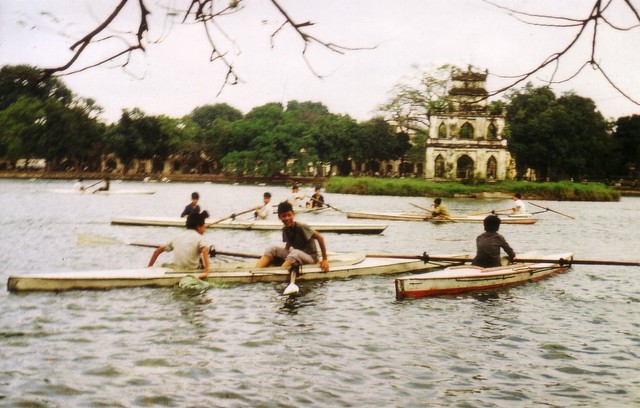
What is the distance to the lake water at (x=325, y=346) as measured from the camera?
7.39 metres

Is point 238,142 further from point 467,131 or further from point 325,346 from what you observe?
point 325,346

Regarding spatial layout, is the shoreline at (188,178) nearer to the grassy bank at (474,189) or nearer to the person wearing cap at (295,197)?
the grassy bank at (474,189)

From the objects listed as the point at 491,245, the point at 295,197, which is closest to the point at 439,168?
the point at 295,197

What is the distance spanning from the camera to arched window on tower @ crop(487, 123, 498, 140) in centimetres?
6366

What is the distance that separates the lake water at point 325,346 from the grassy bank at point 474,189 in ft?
126

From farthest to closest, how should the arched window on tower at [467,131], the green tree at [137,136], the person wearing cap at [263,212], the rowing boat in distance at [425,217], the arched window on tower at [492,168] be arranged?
the green tree at [137,136] → the arched window on tower at [467,131] → the arched window on tower at [492,168] → the rowing boat in distance at [425,217] → the person wearing cap at [263,212]

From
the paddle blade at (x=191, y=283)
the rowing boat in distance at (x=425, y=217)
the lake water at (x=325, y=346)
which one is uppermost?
the rowing boat in distance at (x=425, y=217)

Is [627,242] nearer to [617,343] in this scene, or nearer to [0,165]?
[617,343]

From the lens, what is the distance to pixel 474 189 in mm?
54969

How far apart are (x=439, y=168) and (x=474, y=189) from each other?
32.8ft

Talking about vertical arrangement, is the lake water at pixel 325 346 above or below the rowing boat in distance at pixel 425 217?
below

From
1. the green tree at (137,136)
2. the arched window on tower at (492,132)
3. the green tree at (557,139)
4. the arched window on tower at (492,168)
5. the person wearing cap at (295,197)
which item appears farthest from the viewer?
the green tree at (137,136)

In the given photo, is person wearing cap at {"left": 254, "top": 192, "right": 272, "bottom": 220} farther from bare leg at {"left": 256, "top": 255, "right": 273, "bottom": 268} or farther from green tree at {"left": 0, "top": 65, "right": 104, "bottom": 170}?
green tree at {"left": 0, "top": 65, "right": 104, "bottom": 170}

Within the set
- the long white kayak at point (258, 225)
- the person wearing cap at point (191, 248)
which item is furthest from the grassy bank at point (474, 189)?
the person wearing cap at point (191, 248)
